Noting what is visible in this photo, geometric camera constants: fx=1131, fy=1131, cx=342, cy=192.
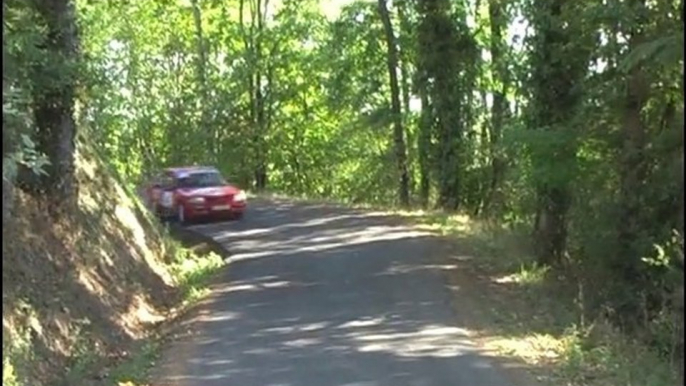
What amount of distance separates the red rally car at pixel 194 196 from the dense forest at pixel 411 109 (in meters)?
1.89

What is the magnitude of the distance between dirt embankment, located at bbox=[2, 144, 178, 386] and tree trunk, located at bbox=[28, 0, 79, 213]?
53 centimetres

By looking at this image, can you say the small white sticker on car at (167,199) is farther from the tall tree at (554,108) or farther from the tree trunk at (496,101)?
the tall tree at (554,108)

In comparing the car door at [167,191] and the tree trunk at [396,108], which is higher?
the tree trunk at [396,108]

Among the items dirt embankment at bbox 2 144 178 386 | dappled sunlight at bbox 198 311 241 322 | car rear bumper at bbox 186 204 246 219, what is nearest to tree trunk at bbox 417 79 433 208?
car rear bumper at bbox 186 204 246 219

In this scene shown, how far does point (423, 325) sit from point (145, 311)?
4918 mm

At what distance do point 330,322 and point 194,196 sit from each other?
16.5 m

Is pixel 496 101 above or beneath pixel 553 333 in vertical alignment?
above

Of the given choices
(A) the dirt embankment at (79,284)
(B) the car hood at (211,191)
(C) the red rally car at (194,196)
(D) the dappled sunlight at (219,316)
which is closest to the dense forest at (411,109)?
(A) the dirt embankment at (79,284)

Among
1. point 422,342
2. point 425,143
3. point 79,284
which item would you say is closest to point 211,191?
point 425,143

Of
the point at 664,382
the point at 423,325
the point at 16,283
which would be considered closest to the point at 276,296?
the point at 423,325

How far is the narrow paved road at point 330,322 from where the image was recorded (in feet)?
42.8

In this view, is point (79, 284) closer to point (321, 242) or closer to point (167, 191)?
point (321, 242)

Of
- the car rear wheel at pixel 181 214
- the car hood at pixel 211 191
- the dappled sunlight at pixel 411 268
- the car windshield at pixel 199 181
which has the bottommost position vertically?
the dappled sunlight at pixel 411 268

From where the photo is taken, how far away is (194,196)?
32.1 meters
